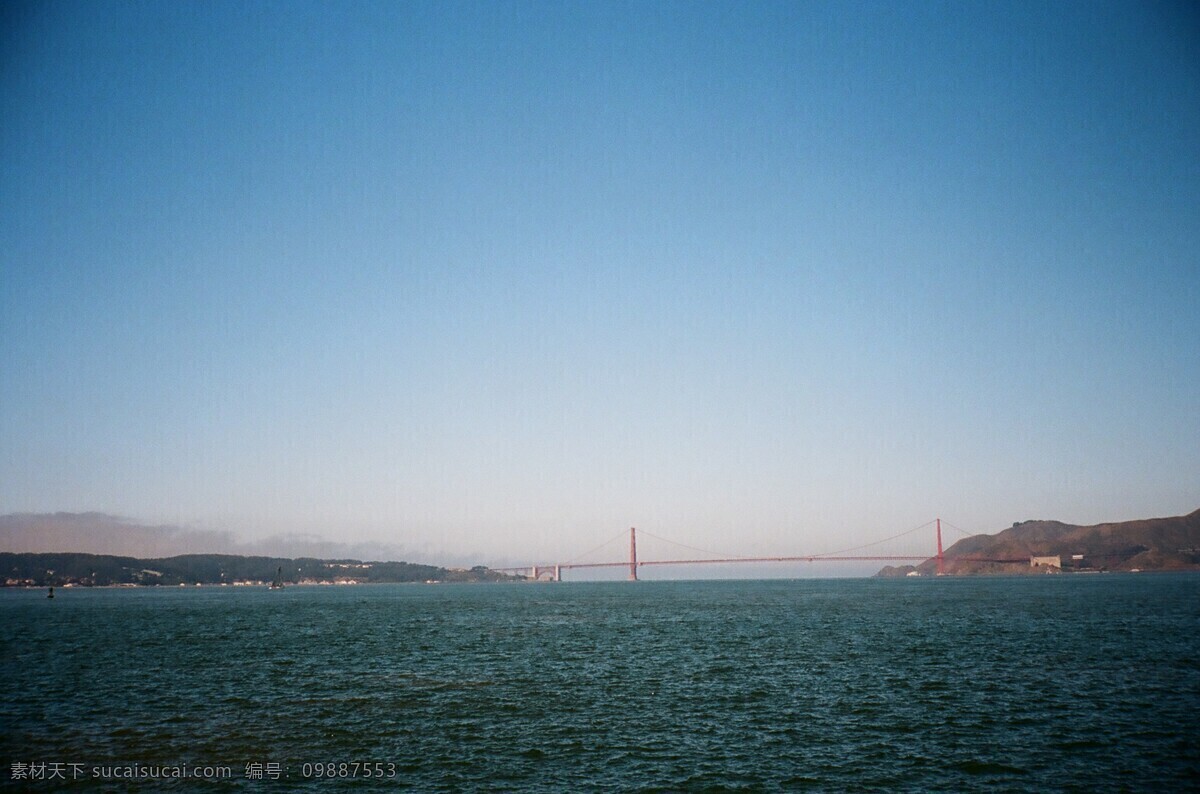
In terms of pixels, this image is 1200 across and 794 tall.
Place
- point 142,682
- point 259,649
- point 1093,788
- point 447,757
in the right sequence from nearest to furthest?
point 1093,788 → point 447,757 → point 142,682 → point 259,649

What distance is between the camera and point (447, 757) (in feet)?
78.6

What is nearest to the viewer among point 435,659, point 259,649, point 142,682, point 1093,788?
point 1093,788

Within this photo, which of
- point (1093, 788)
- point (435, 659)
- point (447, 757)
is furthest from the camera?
point (435, 659)

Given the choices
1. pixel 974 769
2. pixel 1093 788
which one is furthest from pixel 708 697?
pixel 1093 788

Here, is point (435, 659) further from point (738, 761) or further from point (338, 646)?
point (738, 761)

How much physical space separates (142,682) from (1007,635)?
57444 millimetres

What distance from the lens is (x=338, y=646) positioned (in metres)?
56.2

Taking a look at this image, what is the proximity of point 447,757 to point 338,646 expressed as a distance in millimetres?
36123

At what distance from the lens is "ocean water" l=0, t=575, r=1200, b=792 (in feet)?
72.2

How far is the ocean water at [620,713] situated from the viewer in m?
22.0

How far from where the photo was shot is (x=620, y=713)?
30.0 meters

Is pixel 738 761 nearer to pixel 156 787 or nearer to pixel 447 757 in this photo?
pixel 447 757

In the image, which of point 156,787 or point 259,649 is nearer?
point 156,787

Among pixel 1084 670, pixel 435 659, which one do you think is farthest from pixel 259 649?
pixel 1084 670
